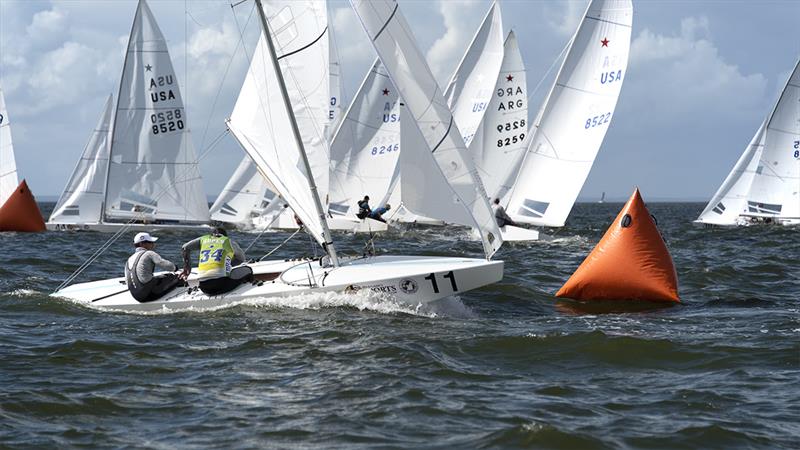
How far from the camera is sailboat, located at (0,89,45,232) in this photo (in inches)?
1141

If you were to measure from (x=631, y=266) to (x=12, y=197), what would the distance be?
22.5 meters

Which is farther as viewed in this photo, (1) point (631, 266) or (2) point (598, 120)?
(2) point (598, 120)

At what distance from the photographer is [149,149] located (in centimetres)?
2603

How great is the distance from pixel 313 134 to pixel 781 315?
6.46 metres

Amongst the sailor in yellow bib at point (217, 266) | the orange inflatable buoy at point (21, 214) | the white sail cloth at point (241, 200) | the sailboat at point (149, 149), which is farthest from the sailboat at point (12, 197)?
the sailor in yellow bib at point (217, 266)

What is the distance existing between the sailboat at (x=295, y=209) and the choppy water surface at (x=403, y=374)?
25cm

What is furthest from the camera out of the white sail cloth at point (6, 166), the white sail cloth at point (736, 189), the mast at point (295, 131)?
the white sail cloth at point (736, 189)

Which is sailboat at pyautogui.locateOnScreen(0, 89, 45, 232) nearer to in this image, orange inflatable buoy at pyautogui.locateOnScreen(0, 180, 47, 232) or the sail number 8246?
orange inflatable buoy at pyautogui.locateOnScreen(0, 180, 47, 232)

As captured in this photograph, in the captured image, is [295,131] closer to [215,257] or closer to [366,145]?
[215,257]

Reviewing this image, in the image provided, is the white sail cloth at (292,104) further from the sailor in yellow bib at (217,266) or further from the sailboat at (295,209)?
the sailor in yellow bib at (217,266)

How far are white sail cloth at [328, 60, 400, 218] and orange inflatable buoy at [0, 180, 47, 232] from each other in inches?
354

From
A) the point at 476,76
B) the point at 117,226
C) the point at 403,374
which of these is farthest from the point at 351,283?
the point at 476,76

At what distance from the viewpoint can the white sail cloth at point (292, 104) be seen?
41.0 feet

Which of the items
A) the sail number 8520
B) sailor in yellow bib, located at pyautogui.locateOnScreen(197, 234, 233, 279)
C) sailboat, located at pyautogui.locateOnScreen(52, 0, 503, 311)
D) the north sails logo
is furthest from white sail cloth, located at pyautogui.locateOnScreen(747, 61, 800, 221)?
sailor in yellow bib, located at pyautogui.locateOnScreen(197, 234, 233, 279)
